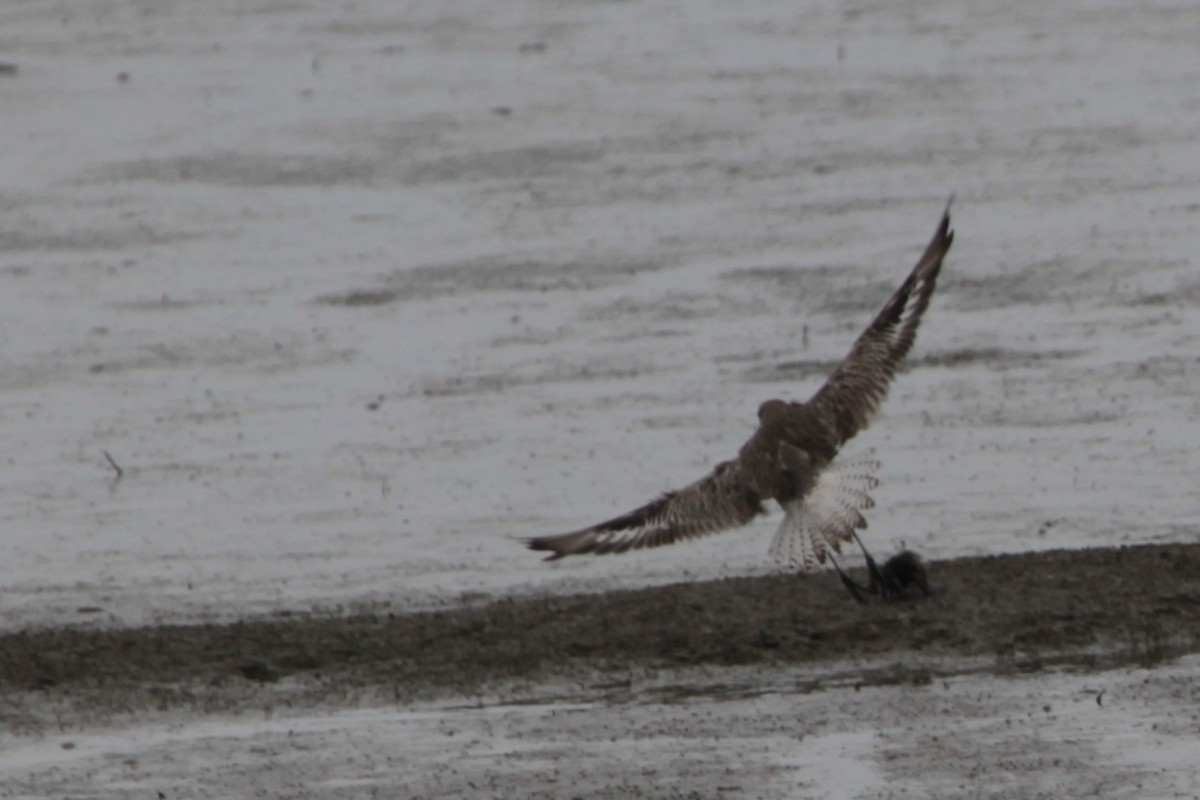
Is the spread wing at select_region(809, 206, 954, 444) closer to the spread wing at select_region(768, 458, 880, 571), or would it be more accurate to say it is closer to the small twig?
the spread wing at select_region(768, 458, 880, 571)

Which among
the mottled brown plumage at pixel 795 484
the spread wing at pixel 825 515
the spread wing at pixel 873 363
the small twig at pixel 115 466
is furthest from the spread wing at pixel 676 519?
the small twig at pixel 115 466

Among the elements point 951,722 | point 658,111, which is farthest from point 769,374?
point 658,111

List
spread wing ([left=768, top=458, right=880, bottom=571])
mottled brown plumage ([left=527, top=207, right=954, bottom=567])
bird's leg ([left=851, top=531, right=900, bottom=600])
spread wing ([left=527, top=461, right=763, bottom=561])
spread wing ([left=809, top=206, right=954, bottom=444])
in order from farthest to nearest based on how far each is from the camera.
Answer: spread wing ([left=809, top=206, right=954, bottom=444])
bird's leg ([left=851, top=531, right=900, bottom=600])
spread wing ([left=768, top=458, right=880, bottom=571])
mottled brown plumage ([left=527, top=207, right=954, bottom=567])
spread wing ([left=527, top=461, right=763, bottom=561])

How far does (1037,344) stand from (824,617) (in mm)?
5638

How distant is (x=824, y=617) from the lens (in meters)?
10.3

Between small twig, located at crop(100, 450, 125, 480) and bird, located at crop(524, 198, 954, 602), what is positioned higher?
bird, located at crop(524, 198, 954, 602)

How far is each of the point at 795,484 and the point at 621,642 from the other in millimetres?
986

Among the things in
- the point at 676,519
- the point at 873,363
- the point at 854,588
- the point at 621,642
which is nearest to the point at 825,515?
the point at 854,588

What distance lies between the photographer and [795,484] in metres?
10.6

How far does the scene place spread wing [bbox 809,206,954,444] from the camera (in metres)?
11.3

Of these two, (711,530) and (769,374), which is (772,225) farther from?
(711,530)

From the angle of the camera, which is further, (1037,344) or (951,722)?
(1037,344)

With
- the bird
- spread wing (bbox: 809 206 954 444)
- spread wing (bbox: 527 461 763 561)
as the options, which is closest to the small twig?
the bird

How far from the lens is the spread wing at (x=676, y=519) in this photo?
32.4 feet
